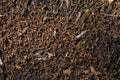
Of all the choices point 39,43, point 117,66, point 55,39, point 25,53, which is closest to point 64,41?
point 55,39

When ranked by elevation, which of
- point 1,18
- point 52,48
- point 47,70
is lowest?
point 47,70

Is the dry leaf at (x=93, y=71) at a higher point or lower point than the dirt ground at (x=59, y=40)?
lower

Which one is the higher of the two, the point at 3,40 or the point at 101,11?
the point at 101,11

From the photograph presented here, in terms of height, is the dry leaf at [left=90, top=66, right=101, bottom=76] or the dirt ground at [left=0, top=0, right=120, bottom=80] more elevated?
the dirt ground at [left=0, top=0, right=120, bottom=80]

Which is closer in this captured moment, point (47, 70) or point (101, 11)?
point (47, 70)

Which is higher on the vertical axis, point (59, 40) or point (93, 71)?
point (59, 40)

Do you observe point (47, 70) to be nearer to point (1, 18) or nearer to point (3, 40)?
point (3, 40)

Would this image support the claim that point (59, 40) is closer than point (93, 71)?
No

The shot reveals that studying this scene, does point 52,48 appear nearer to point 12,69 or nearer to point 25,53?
point 25,53
